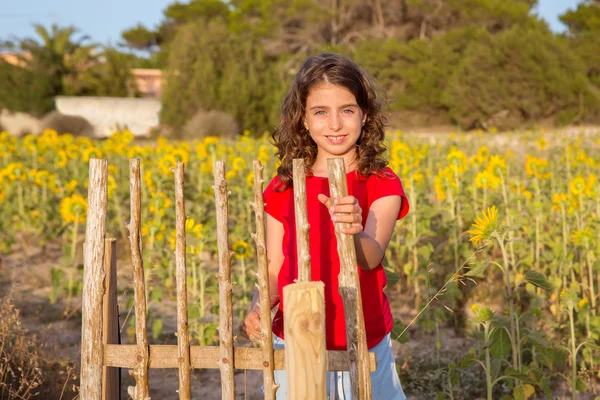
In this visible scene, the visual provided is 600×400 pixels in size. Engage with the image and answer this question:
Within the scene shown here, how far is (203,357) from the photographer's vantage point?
195 centimetres

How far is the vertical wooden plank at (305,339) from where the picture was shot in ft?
4.84

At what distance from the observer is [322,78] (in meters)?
2.08

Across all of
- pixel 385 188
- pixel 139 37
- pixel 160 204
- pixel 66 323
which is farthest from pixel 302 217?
pixel 139 37

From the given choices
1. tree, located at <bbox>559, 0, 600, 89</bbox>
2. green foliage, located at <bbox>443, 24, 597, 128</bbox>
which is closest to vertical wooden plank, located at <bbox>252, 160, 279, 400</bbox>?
green foliage, located at <bbox>443, 24, 597, 128</bbox>

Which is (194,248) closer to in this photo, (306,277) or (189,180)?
(306,277)

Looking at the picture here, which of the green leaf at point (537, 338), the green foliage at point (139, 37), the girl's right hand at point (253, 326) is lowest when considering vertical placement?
the green leaf at point (537, 338)

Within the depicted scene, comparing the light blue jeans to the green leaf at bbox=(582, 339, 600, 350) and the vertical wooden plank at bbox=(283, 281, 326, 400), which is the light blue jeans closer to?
the vertical wooden plank at bbox=(283, 281, 326, 400)

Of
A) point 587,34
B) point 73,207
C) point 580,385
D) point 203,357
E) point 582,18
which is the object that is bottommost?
A: point 580,385

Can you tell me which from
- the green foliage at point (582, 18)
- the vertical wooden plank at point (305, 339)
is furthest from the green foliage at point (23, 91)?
the vertical wooden plank at point (305, 339)

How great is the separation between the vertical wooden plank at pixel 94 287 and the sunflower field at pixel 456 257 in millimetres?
378

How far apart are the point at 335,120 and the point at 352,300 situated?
55 cm

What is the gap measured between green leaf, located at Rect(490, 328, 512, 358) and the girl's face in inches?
41.3

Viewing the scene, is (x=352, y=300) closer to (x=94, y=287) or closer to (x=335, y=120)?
(x=335, y=120)

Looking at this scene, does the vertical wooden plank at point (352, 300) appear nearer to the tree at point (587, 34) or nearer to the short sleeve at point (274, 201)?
the short sleeve at point (274, 201)
